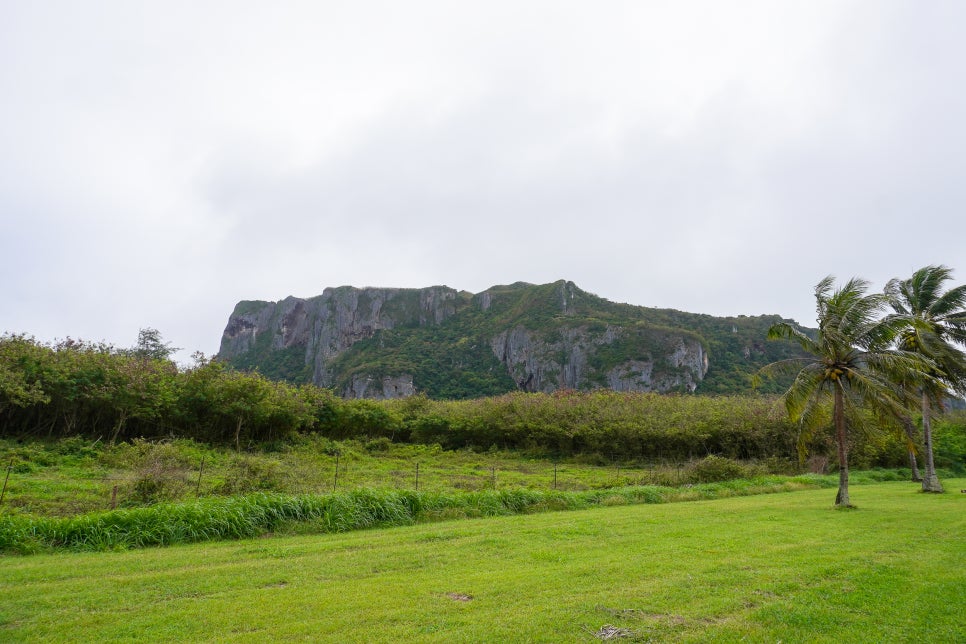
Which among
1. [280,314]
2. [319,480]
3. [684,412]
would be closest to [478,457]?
[684,412]

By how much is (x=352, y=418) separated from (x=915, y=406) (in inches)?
1229

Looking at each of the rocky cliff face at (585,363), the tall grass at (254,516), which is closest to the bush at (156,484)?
the tall grass at (254,516)

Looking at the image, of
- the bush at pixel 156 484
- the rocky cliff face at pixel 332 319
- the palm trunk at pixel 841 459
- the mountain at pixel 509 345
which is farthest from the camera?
the rocky cliff face at pixel 332 319

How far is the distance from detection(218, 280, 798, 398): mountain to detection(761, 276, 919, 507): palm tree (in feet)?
199

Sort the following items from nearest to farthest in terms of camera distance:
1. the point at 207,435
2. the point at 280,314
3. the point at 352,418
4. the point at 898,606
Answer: the point at 898,606
the point at 207,435
the point at 352,418
the point at 280,314

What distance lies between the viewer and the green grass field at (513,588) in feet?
16.1

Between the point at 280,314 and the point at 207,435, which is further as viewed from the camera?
the point at 280,314

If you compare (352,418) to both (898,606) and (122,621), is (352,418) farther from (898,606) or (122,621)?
(898,606)

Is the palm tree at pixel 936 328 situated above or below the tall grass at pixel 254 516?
above

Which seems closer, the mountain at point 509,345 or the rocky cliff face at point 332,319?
the mountain at point 509,345

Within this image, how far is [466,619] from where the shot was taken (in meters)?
5.15

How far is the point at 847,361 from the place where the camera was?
15562 mm

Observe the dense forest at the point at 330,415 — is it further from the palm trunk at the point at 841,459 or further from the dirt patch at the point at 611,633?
the dirt patch at the point at 611,633

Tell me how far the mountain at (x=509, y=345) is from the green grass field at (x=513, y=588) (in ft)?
207
